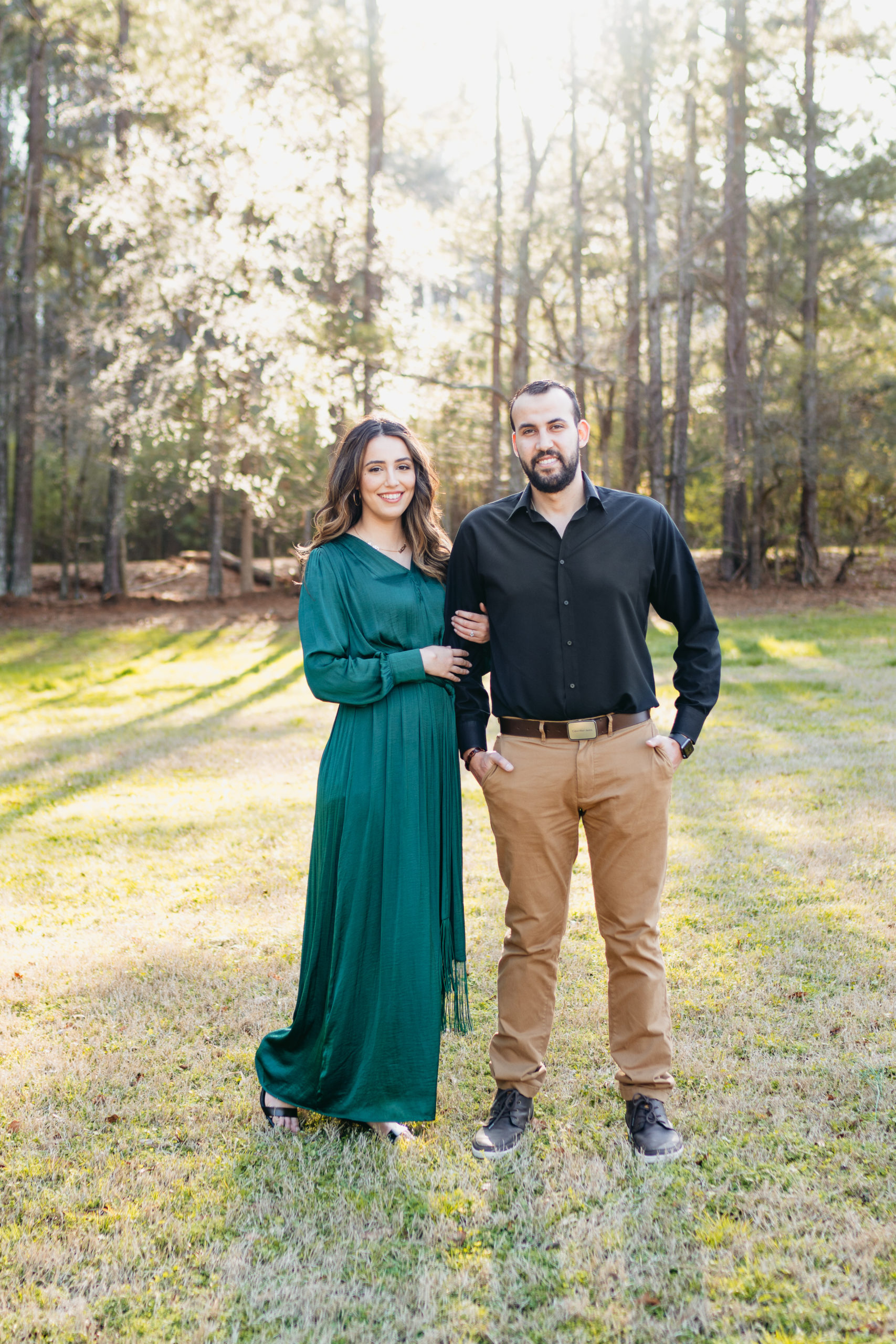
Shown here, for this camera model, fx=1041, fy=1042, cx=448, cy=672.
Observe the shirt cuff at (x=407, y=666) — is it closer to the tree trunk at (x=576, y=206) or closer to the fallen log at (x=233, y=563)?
the tree trunk at (x=576, y=206)

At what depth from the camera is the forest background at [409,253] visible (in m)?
15.9

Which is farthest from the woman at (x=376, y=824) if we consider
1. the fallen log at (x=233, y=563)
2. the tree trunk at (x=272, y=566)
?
the fallen log at (x=233, y=563)

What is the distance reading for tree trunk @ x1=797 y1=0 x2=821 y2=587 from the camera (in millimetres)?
18094

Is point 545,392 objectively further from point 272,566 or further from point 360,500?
point 272,566

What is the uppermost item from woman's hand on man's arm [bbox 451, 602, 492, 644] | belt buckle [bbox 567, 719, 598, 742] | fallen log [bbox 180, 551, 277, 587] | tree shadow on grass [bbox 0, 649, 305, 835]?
fallen log [bbox 180, 551, 277, 587]

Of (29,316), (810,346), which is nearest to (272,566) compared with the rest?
(29,316)

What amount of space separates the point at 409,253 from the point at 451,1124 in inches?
614

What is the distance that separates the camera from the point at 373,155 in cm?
1614

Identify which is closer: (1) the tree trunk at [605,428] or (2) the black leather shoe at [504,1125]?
(2) the black leather shoe at [504,1125]

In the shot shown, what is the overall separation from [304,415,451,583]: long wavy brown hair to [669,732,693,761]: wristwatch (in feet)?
2.94

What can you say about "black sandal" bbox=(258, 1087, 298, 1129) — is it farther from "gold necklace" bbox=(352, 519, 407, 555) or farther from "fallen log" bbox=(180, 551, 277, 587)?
"fallen log" bbox=(180, 551, 277, 587)

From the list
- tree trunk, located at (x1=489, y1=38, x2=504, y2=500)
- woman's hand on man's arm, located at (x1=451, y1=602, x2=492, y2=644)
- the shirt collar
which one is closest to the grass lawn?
woman's hand on man's arm, located at (x1=451, y1=602, x2=492, y2=644)

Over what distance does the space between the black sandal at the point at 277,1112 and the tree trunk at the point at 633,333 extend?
15890 millimetres

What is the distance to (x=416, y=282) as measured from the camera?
681 inches
